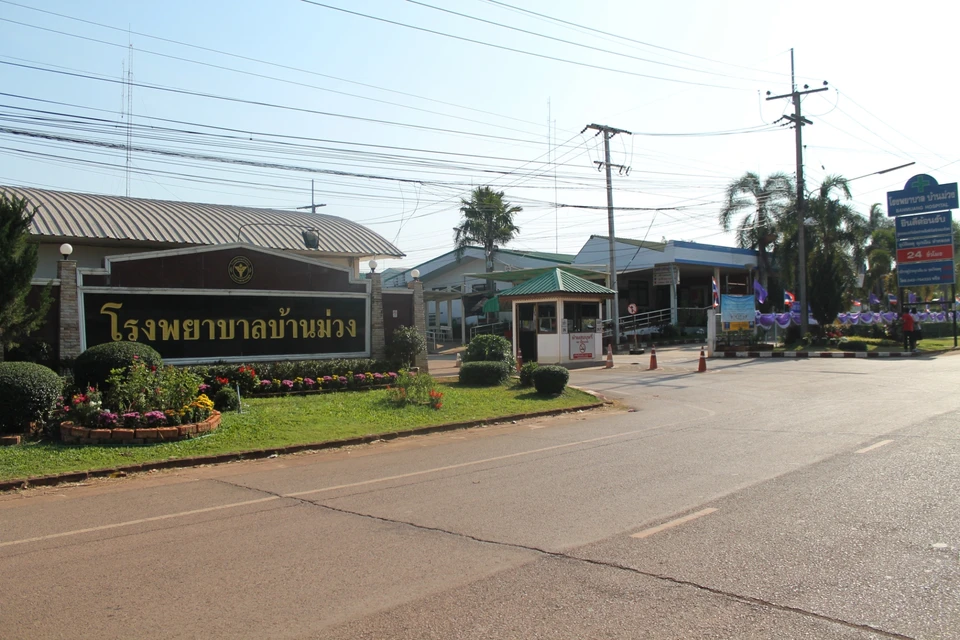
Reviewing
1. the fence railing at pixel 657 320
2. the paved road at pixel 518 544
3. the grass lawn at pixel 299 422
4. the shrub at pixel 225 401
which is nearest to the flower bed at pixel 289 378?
the shrub at pixel 225 401

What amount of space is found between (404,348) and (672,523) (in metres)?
13.2

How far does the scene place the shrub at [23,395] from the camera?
35.3ft

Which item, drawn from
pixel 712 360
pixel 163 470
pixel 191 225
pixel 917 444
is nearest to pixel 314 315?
pixel 191 225

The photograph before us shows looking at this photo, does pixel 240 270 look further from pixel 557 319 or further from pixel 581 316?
pixel 581 316

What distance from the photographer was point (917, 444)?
9.95 meters

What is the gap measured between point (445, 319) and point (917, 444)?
1865 inches

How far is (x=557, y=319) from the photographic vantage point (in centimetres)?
2727

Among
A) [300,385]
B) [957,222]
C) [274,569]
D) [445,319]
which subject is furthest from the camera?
[957,222]

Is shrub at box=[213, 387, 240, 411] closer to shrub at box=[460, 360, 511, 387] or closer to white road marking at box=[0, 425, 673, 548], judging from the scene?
white road marking at box=[0, 425, 673, 548]

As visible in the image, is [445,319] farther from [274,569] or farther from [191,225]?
[274,569]

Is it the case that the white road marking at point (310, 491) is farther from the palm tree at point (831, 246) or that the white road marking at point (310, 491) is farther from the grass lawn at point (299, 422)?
the palm tree at point (831, 246)

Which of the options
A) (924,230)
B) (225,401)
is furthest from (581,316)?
(924,230)

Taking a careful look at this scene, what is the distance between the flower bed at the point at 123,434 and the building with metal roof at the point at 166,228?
1043 centimetres

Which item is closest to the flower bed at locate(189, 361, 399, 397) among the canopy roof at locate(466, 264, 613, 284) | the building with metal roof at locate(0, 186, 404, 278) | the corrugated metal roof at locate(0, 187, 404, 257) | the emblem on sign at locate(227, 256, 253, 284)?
the emblem on sign at locate(227, 256, 253, 284)
